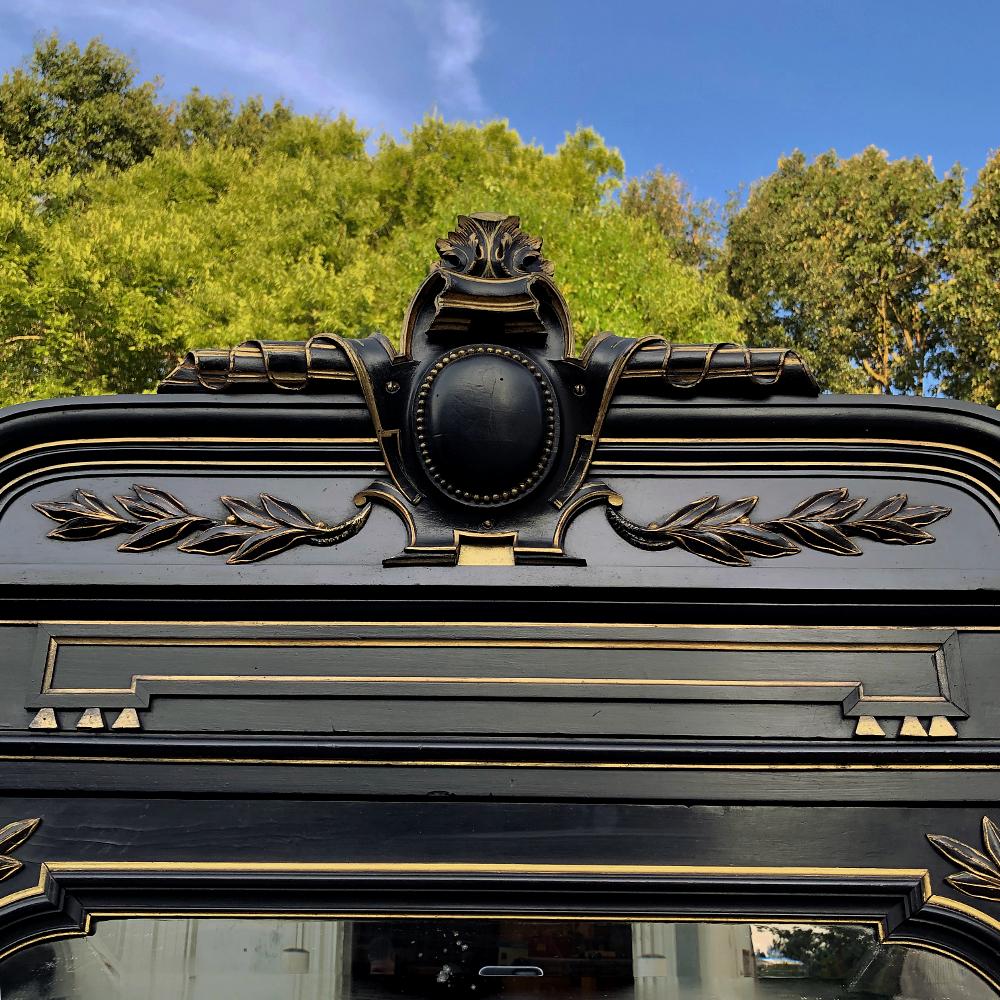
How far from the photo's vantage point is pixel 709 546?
192 cm

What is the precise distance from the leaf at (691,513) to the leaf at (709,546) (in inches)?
0.7

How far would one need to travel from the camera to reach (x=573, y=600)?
1.89 metres

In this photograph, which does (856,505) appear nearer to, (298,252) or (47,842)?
(47,842)

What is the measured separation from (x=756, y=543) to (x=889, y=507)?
1.04ft

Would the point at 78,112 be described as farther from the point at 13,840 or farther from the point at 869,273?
the point at 13,840

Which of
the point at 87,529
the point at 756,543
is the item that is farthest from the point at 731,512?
the point at 87,529

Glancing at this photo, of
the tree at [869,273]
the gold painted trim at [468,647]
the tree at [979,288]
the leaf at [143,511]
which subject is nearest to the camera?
the gold painted trim at [468,647]

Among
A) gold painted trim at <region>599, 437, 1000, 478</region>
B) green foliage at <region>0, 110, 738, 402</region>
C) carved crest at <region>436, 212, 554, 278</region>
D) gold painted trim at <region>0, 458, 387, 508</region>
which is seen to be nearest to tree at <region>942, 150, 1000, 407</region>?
green foliage at <region>0, 110, 738, 402</region>

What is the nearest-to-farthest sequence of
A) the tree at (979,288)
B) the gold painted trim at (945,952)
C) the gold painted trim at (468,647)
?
the gold painted trim at (945,952), the gold painted trim at (468,647), the tree at (979,288)

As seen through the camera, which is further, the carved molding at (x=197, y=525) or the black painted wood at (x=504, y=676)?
the carved molding at (x=197, y=525)

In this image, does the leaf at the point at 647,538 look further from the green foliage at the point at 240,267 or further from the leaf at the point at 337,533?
the green foliage at the point at 240,267

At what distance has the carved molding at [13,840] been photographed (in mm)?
1796

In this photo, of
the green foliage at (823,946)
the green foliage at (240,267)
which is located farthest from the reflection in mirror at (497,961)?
the green foliage at (240,267)

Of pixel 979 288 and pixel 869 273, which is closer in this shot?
pixel 979 288
